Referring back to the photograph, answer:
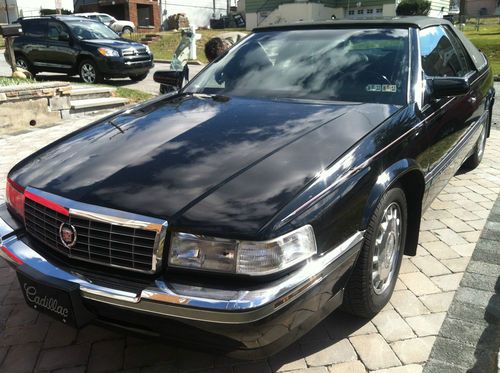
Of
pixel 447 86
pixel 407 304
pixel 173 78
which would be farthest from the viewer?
pixel 173 78

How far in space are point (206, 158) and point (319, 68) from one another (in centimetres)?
137

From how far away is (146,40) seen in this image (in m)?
26.6

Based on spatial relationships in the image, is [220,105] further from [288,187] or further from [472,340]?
[472,340]

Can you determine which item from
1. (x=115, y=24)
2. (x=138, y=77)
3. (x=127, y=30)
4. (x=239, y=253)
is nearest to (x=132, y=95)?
(x=138, y=77)

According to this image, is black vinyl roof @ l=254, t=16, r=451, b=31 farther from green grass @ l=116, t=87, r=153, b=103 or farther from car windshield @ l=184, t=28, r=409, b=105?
green grass @ l=116, t=87, r=153, b=103

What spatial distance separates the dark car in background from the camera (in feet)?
40.9

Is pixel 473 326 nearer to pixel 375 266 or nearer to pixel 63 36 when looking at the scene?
pixel 375 266

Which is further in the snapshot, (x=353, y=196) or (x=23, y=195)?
(x=23, y=195)

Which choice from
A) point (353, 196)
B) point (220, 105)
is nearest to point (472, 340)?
point (353, 196)

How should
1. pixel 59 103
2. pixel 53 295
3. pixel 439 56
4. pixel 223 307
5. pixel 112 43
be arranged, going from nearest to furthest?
pixel 223 307 < pixel 53 295 < pixel 439 56 < pixel 59 103 < pixel 112 43

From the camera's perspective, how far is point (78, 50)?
12.8 meters

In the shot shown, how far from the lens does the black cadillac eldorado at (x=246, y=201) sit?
6.26 feet

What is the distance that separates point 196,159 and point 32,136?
5.80 metres

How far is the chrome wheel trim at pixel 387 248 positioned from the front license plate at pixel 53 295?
4.84 feet
